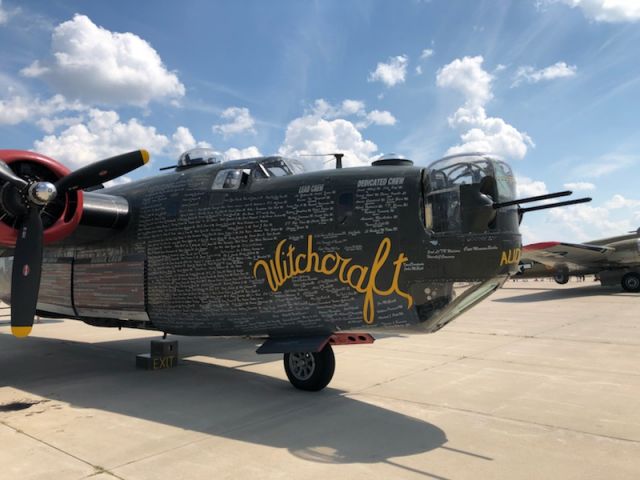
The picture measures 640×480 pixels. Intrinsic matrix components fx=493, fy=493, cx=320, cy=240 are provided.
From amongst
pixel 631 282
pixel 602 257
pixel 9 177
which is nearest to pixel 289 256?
pixel 9 177

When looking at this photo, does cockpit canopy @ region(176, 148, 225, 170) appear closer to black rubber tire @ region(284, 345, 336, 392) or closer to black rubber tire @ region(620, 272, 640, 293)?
black rubber tire @ region(284, 345, 336, 392)

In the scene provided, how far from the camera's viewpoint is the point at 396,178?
7.21m

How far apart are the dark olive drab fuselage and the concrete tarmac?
123cm

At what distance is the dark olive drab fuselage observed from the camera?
6.79 metres

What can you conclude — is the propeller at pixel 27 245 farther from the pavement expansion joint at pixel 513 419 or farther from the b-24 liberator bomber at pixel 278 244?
the pavement expansion joint at pixel 513 419

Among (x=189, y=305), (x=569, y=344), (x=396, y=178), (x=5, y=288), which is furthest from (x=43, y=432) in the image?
(x=569, y=344)

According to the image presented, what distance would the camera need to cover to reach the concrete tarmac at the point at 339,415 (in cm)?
512

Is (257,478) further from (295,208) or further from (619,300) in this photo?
(619,300)

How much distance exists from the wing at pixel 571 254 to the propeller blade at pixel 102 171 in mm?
23028

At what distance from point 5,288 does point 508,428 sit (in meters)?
13.4

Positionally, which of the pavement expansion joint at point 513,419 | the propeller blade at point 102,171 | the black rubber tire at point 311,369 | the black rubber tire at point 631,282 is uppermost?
the propeller blade at point 102,171

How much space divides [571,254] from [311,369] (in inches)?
1045

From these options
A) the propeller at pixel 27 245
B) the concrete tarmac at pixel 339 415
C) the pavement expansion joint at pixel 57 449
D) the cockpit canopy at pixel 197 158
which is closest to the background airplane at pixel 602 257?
the concrete tarmac at pixel 339 415

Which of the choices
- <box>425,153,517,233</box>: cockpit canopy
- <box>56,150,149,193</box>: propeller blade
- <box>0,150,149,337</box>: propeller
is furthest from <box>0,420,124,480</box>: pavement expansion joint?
<box>425,153,517,233</box>: cockpit canopy
